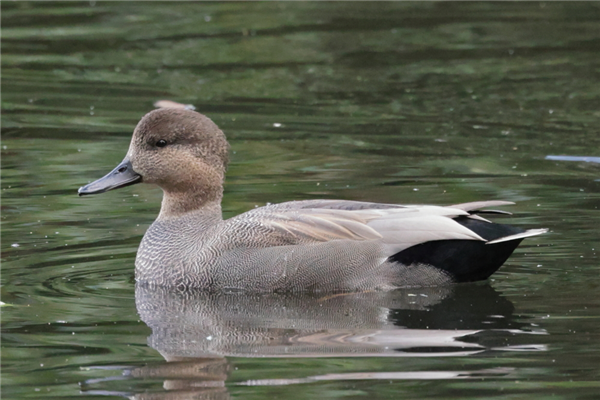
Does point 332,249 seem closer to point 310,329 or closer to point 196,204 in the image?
point 310,329

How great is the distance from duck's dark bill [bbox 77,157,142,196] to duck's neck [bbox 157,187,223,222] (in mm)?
299

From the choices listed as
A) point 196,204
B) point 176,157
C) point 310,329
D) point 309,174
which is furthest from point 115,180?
point 309,174

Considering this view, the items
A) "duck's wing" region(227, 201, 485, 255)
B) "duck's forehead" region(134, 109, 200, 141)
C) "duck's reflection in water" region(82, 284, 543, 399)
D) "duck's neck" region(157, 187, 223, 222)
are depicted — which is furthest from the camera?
"duck's neck" region(157, 187, 223, 222)

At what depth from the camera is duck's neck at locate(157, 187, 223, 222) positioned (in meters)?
7.62

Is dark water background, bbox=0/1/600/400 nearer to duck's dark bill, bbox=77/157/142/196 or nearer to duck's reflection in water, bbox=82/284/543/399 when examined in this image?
duck's reflection in water, bbox=82/284/543/399

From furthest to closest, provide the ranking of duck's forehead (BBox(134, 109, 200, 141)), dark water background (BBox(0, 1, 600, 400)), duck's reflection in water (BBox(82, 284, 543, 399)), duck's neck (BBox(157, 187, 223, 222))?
1. duck's neck (BBox(157, 187, 223, 222))
2. duck's forehead (BBox(134, 109, 200, 141))
3. dark water background (BBox(0, 1, 600, 400))
4. duck's reflection in water (BBox(82, 284, 543, 399))

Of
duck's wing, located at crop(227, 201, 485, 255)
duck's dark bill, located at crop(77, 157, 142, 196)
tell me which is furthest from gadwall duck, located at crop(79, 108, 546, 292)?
duck's dark bill, located at crop(77, 157, 142, 196)

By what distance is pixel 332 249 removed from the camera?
6941 mm

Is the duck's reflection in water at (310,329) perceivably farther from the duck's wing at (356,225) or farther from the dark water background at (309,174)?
the duck's wing at (356,225)

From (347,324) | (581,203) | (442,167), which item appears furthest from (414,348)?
(442,167)

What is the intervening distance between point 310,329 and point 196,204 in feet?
5.86

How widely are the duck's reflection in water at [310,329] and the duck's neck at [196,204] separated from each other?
636 millimetres

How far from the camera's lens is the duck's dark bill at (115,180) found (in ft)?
24.7

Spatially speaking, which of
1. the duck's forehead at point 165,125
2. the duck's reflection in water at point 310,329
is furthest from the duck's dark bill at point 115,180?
the duck's reflection in water at point 310,329
